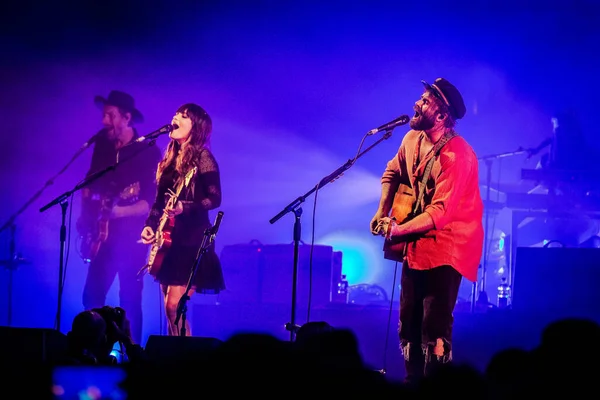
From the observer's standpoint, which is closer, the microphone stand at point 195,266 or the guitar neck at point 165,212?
the microphone stand at point 195,266

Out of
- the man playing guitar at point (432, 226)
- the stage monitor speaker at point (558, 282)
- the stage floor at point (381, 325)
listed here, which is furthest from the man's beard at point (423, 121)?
the stage monitor speaker at point (558, 282)

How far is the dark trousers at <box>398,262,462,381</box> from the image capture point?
5082 millimetres

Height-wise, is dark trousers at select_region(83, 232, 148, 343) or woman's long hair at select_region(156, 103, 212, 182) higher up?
woman's long hair at select_region(156, 103, 212, 182)

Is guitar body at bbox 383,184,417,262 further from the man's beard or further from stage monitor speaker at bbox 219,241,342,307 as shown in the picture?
stage monitor speaker at bbox 219,241,342,307

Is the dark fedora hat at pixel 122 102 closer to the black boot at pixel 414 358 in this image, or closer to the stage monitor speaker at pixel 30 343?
the black boot at pixel 414 358

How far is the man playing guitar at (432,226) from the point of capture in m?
5.15

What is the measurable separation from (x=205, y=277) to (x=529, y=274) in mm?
2817

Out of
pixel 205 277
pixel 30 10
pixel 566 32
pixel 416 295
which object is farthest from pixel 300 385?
pixel 30 10

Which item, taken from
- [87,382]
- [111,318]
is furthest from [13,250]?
[87,382]

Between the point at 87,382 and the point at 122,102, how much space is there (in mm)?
7803

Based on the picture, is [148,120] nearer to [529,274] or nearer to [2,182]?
[2,182]

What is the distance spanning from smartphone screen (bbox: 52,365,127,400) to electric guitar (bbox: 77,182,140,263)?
274 inches

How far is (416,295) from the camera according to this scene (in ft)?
17.5

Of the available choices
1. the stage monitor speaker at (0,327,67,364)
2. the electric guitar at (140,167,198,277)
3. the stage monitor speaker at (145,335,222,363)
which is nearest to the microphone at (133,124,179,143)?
the electric guitar at (140,167,198,277)
